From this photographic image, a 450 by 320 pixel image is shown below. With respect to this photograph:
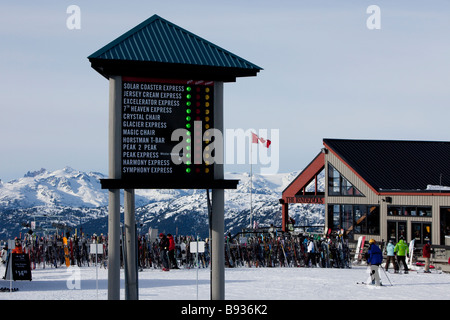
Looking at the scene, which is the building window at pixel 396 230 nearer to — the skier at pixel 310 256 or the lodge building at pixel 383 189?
the lodge building at pixel 383 189

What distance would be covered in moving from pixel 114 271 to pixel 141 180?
6.57ft

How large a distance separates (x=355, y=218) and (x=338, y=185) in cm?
317

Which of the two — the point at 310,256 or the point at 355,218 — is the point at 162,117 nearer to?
the point at 310,256

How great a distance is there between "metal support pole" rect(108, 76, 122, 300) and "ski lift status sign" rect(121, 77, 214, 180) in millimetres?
122

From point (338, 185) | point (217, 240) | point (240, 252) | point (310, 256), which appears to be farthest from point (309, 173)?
point (217, 240)

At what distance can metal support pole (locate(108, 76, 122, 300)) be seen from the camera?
15.9m

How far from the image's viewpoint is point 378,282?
2784cm

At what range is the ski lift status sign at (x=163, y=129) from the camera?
16.0 meters

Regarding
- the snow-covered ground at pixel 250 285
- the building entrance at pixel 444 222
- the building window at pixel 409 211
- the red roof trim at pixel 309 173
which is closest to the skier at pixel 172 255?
the snow-covered ground at pixel 250 285

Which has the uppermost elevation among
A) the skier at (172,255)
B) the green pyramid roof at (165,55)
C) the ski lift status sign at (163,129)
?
the green pyramid roof at (165,55)

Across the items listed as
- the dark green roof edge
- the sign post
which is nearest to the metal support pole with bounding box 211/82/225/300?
the sign post

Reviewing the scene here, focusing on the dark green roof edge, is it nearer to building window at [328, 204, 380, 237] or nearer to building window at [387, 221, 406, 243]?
building window at [387, 221, 406, 243]
